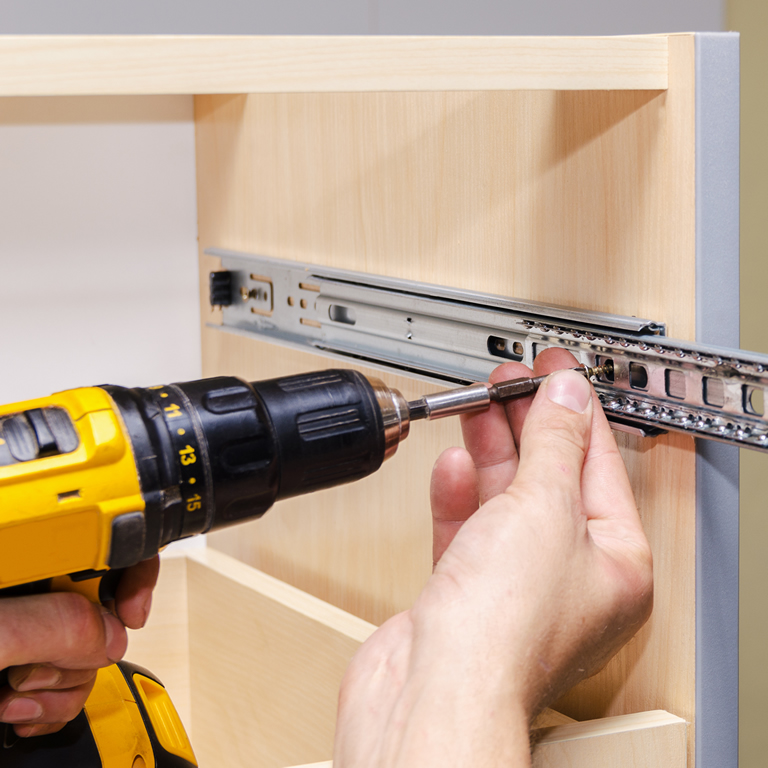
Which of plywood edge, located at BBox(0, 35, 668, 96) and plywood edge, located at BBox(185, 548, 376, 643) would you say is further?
plywood edge, located at BBox(185, 548, 376, 643)

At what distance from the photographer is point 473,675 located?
0.35 metres

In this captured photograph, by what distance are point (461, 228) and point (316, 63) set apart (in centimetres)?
22

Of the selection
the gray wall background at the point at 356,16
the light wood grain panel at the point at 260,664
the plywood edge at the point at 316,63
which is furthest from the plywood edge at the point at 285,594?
the gray wall background at the point at 356,16

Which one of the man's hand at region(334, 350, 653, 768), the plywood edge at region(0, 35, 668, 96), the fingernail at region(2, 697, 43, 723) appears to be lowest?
the fingernail at region(2, 697, 43, 723)

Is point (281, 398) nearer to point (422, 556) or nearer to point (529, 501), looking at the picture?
point (529, 501)

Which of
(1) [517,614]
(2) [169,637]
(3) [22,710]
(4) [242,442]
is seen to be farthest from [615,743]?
(2) [169,637]

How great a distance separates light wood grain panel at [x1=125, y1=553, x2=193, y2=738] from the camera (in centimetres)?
86

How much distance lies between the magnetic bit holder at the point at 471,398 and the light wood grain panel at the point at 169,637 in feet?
1.59

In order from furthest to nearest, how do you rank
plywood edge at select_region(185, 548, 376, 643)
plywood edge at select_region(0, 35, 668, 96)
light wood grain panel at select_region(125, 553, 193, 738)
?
light wood grain panel at select_region(125, 553, 193, 738), plywood edge at select_region(185, 548, 376, 643), plywood edge at select_region(0, 35, 668, 96)

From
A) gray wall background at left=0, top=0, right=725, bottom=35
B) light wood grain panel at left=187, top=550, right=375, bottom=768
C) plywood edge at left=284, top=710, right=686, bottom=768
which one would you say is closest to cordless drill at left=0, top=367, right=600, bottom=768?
plywood edge at left=284, top=710, right=686, bottom=768

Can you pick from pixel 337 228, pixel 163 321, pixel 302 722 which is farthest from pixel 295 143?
pixel 302 722

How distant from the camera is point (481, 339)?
54 cm

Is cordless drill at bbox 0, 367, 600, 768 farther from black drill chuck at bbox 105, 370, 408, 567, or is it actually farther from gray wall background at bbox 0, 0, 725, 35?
gray wall background at bbox 0, 0, 725, 35

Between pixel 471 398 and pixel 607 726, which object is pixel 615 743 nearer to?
pixel 607 726
